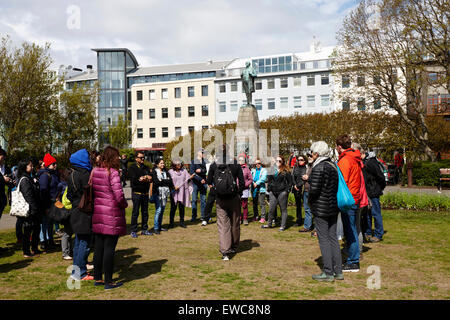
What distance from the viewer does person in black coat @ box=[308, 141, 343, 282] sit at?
610cm

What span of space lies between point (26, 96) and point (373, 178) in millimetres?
27763

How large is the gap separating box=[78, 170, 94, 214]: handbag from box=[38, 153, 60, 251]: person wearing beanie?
2.80 m

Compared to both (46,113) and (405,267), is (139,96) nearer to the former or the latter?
(46,113)

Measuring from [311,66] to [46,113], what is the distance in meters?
43.5

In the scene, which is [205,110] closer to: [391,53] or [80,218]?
[391,53]

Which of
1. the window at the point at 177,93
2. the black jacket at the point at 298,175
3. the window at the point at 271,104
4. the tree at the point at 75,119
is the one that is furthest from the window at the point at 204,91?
the black jacket at the point at 298,175

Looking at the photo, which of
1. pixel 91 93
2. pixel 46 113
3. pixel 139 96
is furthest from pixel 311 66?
pixel 46 113

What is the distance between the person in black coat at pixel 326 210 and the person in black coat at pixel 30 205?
534cm

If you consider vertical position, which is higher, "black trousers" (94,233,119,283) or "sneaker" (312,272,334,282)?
"black trousers" (94,233,119,283)

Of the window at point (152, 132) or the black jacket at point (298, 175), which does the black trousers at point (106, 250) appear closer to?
the black jacket at point (298, 175)

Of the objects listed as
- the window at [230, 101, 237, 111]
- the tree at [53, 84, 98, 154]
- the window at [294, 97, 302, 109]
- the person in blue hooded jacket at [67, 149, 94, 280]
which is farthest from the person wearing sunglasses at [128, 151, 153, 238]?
the window at [230, 101, 237, 111]

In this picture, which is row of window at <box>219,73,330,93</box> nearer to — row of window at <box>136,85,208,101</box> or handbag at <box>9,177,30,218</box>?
row of window at <box>136,85,208,101</box>

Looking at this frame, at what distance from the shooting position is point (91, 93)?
34.2 meters

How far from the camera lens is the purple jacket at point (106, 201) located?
5684 millimetres
